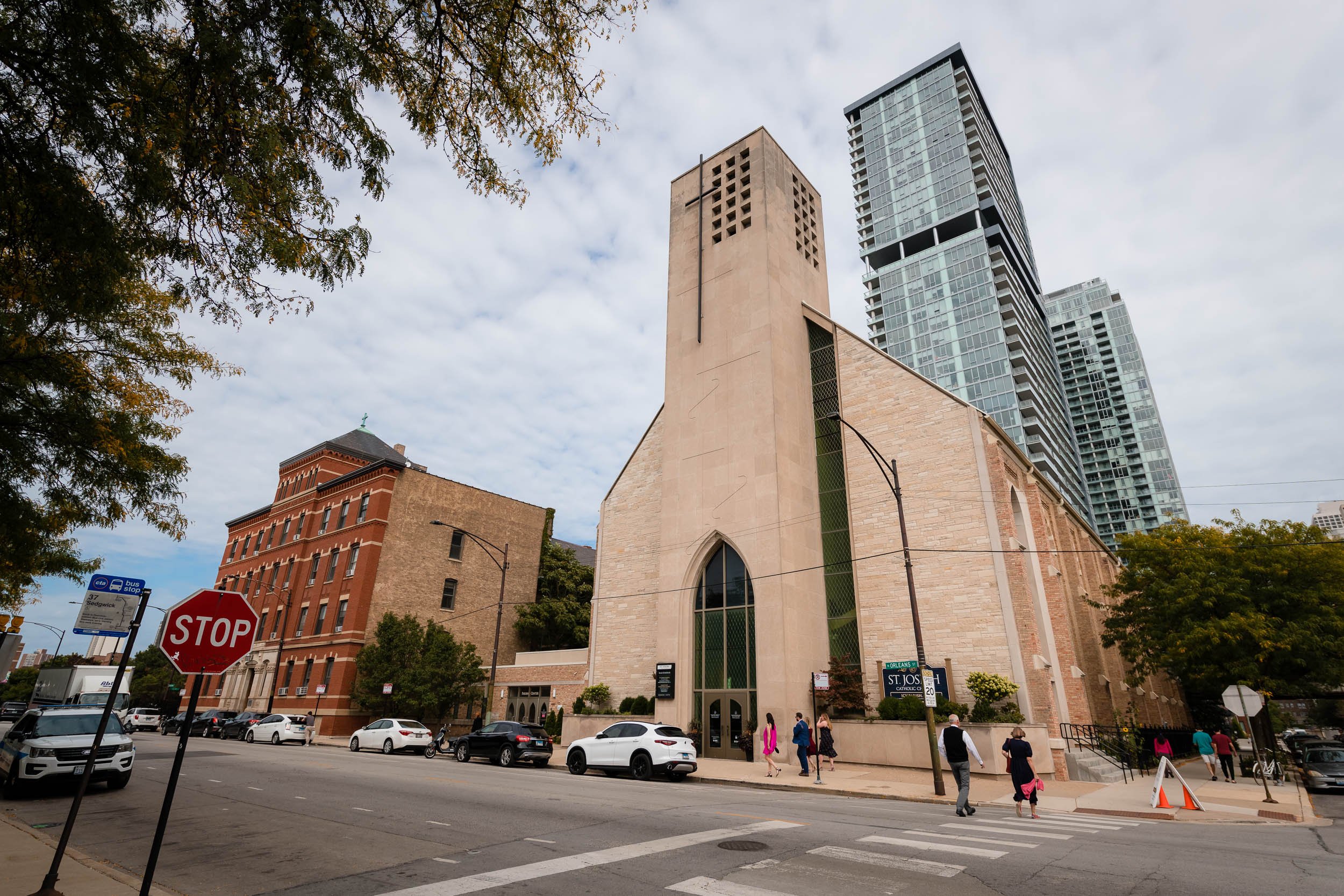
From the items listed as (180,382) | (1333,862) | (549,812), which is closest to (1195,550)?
(1333,862)

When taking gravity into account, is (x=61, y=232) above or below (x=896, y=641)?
above

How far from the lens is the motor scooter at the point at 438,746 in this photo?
25.8 meters

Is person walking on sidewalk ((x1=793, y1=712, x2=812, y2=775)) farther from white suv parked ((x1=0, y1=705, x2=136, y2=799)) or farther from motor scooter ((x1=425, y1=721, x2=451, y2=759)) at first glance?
white suv parked ((x1=0, y1=705, x2=136, y2=799))

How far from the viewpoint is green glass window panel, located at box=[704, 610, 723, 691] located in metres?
24.7

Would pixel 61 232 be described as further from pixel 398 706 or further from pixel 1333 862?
pixel 398 706

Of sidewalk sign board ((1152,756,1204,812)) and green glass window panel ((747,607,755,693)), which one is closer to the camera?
sidewalk sign board ((1152,756,1204,812))

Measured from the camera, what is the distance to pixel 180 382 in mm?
13969

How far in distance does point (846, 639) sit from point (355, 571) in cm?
2897

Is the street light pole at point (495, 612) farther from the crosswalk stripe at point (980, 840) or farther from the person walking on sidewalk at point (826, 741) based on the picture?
the crosswalk stripe at point (980, 840)

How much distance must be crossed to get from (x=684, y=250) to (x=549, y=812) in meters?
26.5

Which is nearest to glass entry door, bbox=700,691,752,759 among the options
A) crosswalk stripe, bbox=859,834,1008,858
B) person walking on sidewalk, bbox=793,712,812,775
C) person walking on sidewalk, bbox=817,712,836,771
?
person walking on sidewalk, bbox=817,712,836,771

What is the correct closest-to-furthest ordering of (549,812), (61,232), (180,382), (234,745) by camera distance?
(61,232)
(549,812)
(180,382)
(234,745)

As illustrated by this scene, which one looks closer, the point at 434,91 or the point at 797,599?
the point at 434,91

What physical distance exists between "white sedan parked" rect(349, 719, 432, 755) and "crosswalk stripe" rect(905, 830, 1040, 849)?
22703mm
